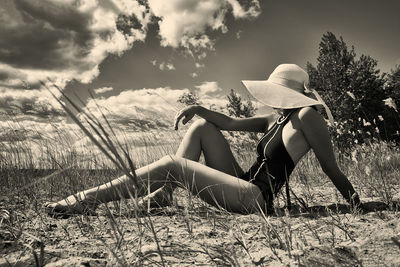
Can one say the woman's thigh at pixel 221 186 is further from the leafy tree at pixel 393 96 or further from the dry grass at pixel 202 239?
the leafy tree at pixel 393 96

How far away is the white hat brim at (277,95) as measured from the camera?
6.70 ft

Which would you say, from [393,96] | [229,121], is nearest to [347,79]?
[393,96]

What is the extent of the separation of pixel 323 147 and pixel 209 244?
3.45 feet

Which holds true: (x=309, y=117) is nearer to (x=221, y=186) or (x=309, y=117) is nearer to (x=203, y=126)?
(x=221, y=186)

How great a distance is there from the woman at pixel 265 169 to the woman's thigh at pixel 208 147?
0.27 m

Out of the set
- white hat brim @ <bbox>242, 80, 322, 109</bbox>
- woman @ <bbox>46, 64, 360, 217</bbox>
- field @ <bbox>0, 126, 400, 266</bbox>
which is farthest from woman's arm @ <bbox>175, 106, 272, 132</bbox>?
field @ <bbox>0, 126, 400, 266</bbox>

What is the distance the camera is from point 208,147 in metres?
2.58

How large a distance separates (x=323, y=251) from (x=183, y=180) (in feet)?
3.51

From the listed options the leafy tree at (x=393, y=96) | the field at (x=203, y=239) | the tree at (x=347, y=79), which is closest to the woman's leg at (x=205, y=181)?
the field at (x=203, y=239)

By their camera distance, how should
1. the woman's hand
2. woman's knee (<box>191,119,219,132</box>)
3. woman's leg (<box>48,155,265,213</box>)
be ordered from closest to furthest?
1. woman's leg (<box>48,155,265,213</box>)
2. the woman's hand
3. woman's knee (<box>191,119,219,132</box>)

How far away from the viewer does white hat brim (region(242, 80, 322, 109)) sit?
2043mm

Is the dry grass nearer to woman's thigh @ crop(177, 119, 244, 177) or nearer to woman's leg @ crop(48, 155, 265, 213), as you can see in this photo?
woman's leg @ crop(48, 155, 265, 213)

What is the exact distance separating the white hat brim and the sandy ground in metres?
0.68

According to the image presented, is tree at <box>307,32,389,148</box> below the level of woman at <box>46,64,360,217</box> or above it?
above
